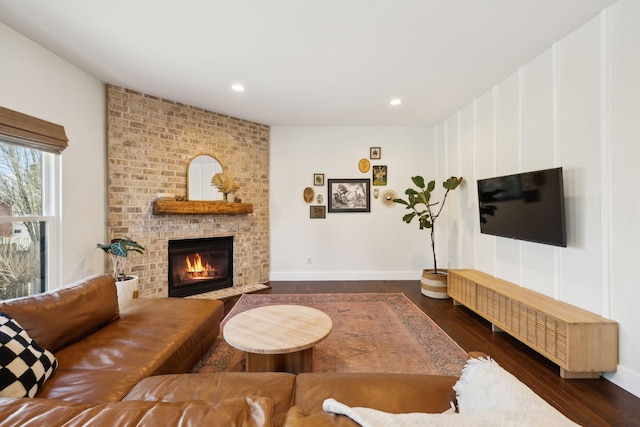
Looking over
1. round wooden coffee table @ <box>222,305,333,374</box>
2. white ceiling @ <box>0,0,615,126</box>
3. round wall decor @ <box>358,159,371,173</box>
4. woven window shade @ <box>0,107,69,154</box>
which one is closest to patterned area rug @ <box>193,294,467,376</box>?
round wooden coffee table @ <box>222,305,333,374</box>

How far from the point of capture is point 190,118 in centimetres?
382

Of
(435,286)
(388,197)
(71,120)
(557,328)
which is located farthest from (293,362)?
(388,197)

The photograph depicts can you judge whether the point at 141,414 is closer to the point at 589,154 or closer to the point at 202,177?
the point at 589,154

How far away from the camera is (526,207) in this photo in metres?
2.54

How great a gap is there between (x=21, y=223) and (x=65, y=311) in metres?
1.45

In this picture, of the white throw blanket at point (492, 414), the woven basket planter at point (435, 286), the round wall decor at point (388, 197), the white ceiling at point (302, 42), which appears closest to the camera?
the white throw blanket at point (492, 414)

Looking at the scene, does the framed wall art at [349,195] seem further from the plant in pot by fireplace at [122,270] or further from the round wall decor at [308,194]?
the plant in pot by fireplace at [122,270]

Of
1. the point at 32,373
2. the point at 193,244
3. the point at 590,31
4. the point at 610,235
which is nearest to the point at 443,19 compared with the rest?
the point at 590,31

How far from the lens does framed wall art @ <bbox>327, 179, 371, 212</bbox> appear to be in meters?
4.69

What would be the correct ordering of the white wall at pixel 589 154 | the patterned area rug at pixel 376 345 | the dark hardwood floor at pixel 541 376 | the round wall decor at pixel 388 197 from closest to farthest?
the dark hardwood floor at pixel 541 376 < the white wall at pixel 589 154 < the patterned area rug at pixel 376 345 < the round wall decor at pixel 388 197

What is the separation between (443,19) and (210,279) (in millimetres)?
4119

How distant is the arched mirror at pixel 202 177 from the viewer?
384 centimetres

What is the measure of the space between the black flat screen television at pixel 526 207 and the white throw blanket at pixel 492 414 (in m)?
1.96

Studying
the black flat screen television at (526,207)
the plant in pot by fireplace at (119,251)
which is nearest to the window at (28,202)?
the plant in pot by fireplace at (119,251)
